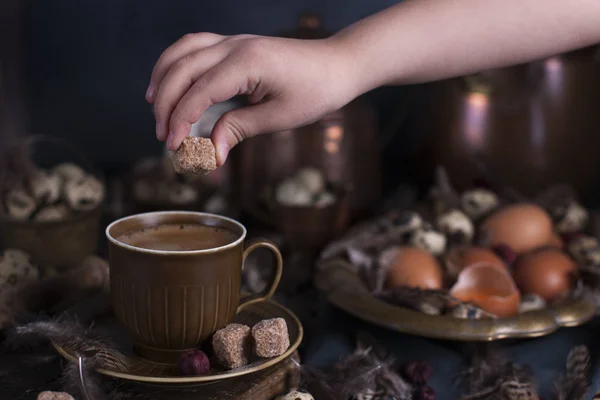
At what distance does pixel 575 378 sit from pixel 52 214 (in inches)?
28.3

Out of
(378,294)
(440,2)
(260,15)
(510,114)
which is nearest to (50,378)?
(378,294)

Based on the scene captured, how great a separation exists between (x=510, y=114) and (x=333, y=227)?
1.17ft

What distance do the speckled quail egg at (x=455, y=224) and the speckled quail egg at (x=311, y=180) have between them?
0.23m

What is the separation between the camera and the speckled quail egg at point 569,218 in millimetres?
1064

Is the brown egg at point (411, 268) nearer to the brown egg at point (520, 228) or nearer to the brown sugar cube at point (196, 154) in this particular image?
the brown egg at point (520, 228)

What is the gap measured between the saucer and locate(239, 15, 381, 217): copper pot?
441 millimetres

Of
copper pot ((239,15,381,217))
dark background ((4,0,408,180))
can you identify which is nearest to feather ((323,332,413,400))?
copper pot ((239,15,381,217))

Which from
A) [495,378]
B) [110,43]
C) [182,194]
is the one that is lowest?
[495,378]

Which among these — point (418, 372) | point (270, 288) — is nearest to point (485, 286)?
point (418, 372)

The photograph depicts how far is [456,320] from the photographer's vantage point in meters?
0.77

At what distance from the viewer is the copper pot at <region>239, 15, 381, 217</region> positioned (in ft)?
3.94

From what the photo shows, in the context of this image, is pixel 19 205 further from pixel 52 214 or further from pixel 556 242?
pixel 556 242

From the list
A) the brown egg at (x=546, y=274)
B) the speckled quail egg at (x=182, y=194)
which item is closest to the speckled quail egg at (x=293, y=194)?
the speckled quail egg at (x=182, y=194)

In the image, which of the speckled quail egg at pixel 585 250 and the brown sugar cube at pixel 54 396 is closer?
the brown sugar cube at pixel 54 396
